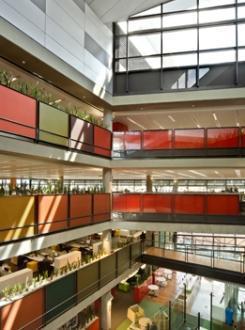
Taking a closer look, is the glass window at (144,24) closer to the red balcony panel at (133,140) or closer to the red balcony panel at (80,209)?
the red balcony panel at (133,140)

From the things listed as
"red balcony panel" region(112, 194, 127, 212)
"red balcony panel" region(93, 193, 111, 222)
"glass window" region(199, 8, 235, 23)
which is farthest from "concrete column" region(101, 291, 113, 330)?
"glass window" region(199, 8, 235, 23)

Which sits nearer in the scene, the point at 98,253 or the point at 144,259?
the point at 98,253

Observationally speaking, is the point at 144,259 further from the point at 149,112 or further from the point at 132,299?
the point at 149,112

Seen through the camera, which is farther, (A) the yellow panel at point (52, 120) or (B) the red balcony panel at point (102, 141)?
(B) the red balcony panel at point (102, 141)

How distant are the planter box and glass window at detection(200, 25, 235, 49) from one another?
720cm

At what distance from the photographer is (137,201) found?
12.2 m

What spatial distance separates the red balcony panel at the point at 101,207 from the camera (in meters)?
11.2

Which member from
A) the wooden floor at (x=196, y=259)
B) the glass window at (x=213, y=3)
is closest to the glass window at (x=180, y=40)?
the glass window at (x=213, y=3)

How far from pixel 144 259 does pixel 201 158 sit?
5.48 m

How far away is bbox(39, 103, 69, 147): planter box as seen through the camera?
27.0 ft

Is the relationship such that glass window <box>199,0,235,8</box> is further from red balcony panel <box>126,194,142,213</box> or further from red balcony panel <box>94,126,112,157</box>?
red balcony panel <box>126,194,142,213</box>

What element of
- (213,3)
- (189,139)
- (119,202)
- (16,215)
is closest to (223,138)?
(189,139)

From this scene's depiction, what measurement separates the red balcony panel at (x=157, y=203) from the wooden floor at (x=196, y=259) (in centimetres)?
309

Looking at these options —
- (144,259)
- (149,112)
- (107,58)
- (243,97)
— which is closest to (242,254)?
(144,259)
